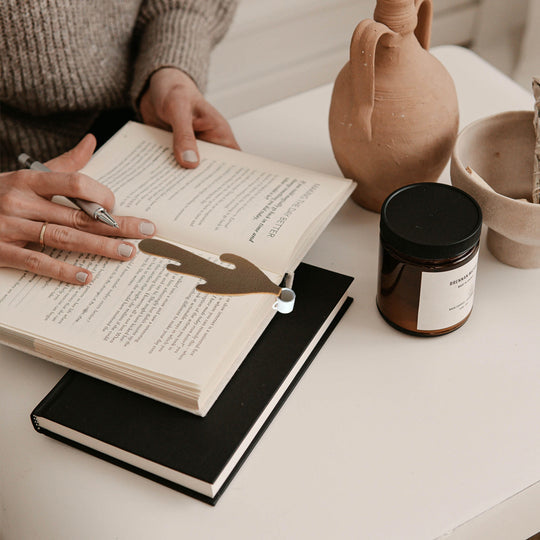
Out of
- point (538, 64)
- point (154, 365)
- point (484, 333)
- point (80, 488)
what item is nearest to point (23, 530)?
point (80, 488)

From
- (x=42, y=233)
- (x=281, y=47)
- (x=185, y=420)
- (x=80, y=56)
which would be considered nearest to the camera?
(x=185, y=420)

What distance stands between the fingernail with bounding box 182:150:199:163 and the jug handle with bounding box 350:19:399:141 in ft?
0.62

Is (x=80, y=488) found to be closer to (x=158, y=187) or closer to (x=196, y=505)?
(x=196, y=505)

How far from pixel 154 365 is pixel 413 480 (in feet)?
0.73

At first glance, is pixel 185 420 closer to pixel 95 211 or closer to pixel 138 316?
pixel 138 316

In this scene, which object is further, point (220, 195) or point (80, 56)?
point (80, 56)

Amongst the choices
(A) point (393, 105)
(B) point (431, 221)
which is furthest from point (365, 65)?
Result: (B) point (431, 221)

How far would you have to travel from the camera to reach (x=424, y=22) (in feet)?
2.22

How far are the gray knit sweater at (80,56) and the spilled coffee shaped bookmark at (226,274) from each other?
40 centimetres

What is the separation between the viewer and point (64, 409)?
529mm

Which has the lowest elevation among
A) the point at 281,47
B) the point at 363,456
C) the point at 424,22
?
the point at 281,47

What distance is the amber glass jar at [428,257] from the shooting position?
0.53 metres

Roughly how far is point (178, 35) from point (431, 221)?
0.58 metres

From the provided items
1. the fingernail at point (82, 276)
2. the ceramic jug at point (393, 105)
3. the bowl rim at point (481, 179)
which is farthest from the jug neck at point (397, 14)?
the fingernail at point (82, 276)
